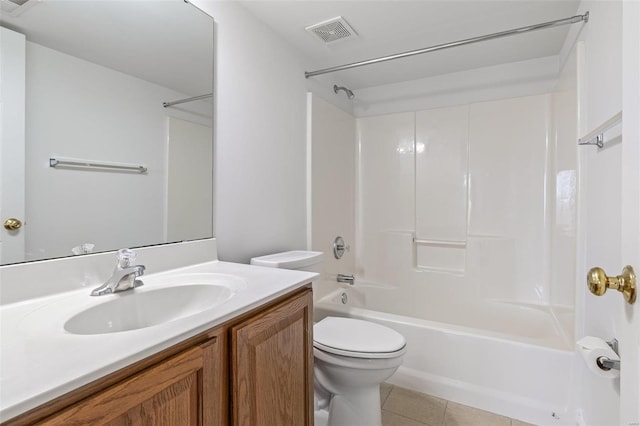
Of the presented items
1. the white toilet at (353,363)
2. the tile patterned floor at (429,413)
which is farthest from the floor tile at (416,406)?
the white toilet at (353,363)

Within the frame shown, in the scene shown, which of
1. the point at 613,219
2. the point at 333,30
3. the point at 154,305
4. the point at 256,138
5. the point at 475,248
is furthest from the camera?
the point at 475,248

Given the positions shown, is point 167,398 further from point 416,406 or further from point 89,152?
point 416,406

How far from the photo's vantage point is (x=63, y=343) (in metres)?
0.59

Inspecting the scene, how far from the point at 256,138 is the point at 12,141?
1.02 metres

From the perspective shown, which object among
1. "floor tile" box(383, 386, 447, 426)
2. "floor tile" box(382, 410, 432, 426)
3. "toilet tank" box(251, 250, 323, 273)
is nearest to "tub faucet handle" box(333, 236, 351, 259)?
"toilet tank" box(251, 250, 323, 273)

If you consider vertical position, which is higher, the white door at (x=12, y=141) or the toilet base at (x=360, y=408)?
the white door at (x=12, y=141)

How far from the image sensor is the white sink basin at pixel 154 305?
0.83 metres

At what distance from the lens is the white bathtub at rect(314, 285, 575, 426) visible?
1.55 m


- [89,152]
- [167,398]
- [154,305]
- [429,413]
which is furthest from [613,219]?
[89,152]

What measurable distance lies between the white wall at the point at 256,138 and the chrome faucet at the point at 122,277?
1.67 feet

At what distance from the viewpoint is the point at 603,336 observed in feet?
4.08

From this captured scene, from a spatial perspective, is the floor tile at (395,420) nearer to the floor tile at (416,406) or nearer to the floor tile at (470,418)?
the floor tile at (416,406)

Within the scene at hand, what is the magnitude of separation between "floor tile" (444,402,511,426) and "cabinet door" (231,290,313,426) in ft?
3.07

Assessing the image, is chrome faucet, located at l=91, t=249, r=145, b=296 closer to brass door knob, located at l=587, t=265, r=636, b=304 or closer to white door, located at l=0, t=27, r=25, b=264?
white door, located at l=0, t=27, r=25, b=264
